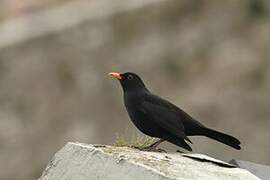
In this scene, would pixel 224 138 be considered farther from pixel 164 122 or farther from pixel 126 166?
pixel 126 166

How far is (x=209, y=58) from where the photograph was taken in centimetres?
2600

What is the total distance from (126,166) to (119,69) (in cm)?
1958

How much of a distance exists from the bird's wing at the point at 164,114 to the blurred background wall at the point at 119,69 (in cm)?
1585

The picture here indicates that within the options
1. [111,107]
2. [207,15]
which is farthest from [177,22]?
[111,107]

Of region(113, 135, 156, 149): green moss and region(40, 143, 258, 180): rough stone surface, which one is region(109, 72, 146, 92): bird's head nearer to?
region(113, 135, 156, 149): green moss

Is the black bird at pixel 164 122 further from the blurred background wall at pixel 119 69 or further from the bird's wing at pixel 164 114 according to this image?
the blurred background wall at pixel 119 69

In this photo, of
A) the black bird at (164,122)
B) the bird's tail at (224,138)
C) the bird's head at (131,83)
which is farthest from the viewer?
the bird's head at (131,83)

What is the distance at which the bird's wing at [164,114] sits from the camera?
28.2ft

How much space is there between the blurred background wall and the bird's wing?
624 inches

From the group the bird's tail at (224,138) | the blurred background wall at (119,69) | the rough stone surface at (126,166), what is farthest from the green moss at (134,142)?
the blurred background wall at (119,69)

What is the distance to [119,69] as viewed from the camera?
26.1m

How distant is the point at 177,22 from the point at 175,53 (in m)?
1.04

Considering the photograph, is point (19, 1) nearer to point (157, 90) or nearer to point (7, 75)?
point (7, 75)

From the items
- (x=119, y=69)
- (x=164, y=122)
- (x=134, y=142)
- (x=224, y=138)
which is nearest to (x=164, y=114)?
(x=164, y=122)
